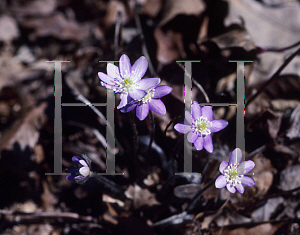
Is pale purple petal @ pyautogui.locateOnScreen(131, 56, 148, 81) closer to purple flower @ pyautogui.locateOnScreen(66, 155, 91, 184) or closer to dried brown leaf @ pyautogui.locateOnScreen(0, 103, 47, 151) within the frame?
purple flower @ pyautogui.locateOnScreen(66, 155, 91, 184)

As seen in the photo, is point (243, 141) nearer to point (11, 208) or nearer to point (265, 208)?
point (265, 208)

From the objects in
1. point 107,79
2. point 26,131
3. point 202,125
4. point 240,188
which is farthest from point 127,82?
point 26,131

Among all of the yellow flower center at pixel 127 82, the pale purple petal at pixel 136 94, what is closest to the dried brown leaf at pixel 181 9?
the yellow flower center at pixel 127 82

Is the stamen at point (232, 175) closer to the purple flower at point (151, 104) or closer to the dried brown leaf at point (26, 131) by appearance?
the purple flower at point (151, 104)

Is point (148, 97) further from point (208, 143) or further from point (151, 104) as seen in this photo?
point (208, 143)

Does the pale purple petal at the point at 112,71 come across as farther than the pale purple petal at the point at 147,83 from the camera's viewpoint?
Yes

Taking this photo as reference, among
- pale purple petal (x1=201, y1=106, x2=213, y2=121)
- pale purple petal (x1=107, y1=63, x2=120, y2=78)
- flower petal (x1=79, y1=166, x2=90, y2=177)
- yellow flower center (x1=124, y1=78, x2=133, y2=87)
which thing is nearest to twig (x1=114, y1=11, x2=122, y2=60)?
pale purple petal (x1=107, y1=63, x2=120, y2=78)
